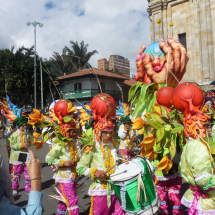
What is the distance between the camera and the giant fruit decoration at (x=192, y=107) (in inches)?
91.7

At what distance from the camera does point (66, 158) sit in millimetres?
3744

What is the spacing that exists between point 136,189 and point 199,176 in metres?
0.65

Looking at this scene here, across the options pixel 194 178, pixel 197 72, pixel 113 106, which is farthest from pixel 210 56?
pixel 194 178

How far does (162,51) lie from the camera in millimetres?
4074

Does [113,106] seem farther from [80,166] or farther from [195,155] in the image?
[195,155]

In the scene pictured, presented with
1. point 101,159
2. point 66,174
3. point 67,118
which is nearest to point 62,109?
point 67,118

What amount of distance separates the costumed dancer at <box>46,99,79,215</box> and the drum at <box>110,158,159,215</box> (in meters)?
1.30

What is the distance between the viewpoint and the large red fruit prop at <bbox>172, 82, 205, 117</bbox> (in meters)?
2.39

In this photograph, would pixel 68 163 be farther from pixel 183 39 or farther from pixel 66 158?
pixel 183 39

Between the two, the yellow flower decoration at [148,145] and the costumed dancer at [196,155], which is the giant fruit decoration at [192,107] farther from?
the yellow flower decoration at [148,145]

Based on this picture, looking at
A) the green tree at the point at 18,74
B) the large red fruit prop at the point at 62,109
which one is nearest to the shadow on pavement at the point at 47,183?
the large red fruit prop at the point at 62,109

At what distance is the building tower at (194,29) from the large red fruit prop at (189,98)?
1070 cm

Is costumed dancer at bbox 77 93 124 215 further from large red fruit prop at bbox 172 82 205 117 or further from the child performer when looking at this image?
large red fruit prop at bbox 172 82 205 117

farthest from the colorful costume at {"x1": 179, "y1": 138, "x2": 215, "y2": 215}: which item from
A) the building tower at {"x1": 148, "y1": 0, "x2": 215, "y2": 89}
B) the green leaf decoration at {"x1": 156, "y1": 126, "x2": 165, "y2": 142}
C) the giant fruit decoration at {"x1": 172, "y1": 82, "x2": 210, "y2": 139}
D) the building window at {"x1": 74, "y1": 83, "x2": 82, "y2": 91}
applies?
the building window at {"x1": 74, "y1": 83, "x2": 82, "y2": 91}
